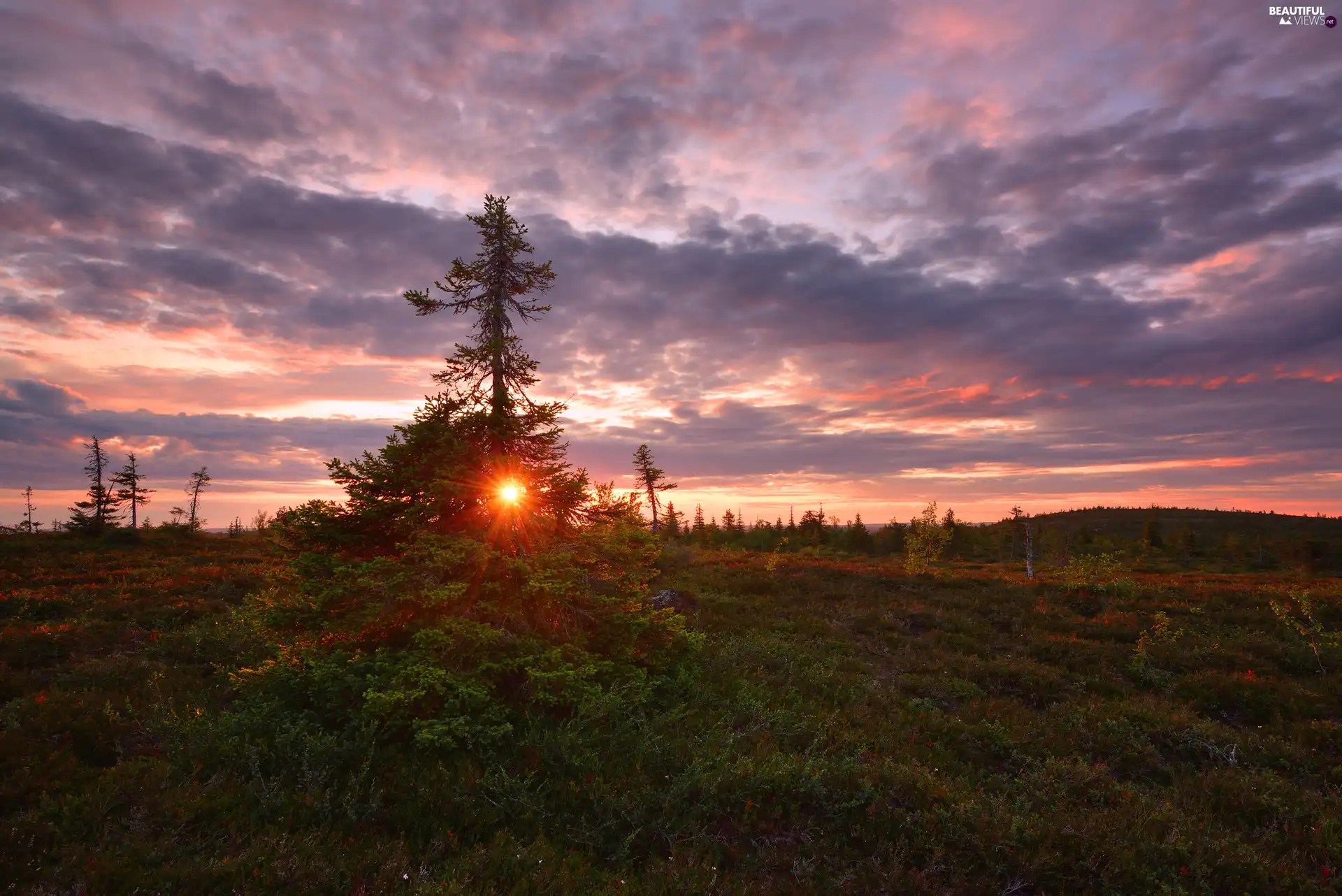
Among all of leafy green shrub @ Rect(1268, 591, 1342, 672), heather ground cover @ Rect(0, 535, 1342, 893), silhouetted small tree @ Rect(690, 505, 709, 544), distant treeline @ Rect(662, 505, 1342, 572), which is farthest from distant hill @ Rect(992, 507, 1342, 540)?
heather ground cover @ Rect(0, 535, 1342, 893)

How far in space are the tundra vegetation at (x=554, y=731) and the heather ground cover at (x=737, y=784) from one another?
0.19ft

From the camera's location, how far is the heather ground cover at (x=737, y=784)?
7695mm

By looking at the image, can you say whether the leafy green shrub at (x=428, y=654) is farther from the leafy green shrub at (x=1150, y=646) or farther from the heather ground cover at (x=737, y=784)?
the leafy green shrub at (x=1150, y=646)

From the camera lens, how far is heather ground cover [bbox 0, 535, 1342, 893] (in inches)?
303

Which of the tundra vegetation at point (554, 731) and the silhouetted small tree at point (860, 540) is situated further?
the silhouetted small tree at point (860, 540)

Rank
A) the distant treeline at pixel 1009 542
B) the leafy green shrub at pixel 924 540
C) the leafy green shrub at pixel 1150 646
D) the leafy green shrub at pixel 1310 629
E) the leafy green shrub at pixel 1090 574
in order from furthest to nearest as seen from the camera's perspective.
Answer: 1. the distant treeline at pixel 1009 542
2. the leafy green shrub at pixel 924 540
3. the leafy green shrub at pixel 1090 574
4. the leafy green shrub at pixel 1310 629
5. the leafy green shrub at pixel 1150 646

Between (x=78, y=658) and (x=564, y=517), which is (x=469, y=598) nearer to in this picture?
(x=564, y=517)

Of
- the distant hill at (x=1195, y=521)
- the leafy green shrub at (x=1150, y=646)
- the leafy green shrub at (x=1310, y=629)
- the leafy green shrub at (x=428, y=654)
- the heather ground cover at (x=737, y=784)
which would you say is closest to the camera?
the heather ground cover at (x=737, y=784)

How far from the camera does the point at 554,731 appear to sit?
10.5 m

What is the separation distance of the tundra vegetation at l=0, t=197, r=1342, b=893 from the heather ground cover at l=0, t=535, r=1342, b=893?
0.19 ft

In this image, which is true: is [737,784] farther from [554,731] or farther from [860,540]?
[860,540]

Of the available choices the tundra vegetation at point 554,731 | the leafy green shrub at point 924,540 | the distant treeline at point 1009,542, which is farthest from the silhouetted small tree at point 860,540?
the tundra vegetation at point 554,731

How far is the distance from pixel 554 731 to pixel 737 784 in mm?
3534

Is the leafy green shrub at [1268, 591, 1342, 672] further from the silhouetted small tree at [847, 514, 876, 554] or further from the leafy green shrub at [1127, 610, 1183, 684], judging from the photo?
the silhouetted small tree at [847, 514, 876, 554]
